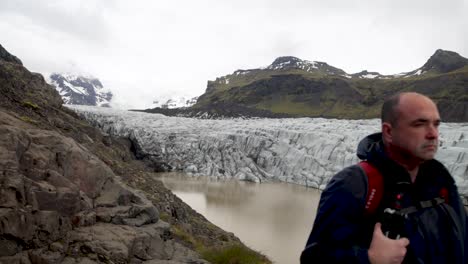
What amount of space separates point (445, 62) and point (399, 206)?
138 m

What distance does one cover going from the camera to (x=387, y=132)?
7.51ft

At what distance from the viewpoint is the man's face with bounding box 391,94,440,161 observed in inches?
86.1

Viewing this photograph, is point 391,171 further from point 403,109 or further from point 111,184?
point 111,184

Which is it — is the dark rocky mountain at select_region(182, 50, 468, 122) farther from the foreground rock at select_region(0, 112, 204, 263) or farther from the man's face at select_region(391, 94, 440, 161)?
the man's face at select_region(391, 94, 440, 161)

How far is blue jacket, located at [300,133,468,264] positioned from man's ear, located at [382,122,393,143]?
5 cm

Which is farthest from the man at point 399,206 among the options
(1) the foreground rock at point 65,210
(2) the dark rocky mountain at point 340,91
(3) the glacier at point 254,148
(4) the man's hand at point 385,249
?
(2) the dark rocky mountain at point 340,91

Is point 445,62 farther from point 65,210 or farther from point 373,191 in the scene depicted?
point 373,191

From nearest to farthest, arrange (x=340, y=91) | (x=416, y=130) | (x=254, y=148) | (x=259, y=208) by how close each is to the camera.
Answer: (x=416, y=130), (x=259, y=208), (x=254, y=148), (x=340, y=91)

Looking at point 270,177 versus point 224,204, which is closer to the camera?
point 224,204

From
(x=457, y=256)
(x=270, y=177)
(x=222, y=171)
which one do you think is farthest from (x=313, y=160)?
(x=457, y=256)

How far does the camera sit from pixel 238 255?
8.55m

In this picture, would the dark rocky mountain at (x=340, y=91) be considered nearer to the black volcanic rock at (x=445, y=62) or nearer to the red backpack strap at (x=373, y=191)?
the black volcanic rock at (x=445, y=62)

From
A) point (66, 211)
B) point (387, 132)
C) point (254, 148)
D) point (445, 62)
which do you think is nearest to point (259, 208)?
point (254, 148)

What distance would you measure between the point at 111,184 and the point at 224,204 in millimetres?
17655
